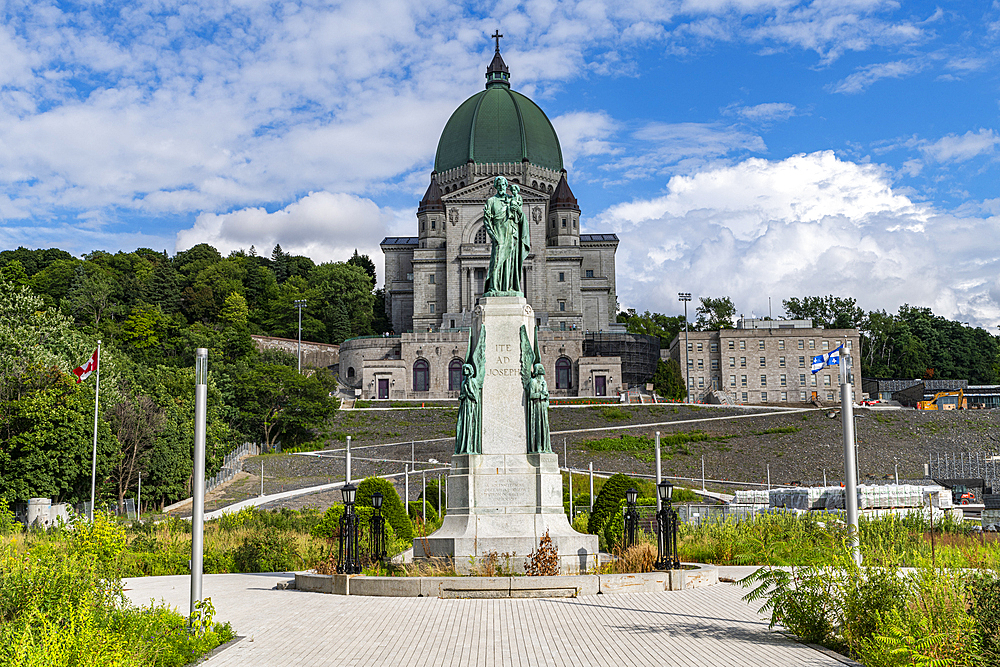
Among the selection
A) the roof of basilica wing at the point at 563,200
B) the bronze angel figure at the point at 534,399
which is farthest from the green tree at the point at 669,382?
the bronze angel figure at the point at 534,399

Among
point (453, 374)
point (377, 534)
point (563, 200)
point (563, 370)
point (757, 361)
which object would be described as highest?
point (563, 200)

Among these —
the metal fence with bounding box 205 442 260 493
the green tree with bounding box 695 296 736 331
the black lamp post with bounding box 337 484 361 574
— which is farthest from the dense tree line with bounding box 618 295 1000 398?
the black lamp post with bounding box 337 484 361 574

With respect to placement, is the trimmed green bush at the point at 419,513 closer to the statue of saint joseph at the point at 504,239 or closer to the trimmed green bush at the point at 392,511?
the trimmed green bush at the point at 392,511

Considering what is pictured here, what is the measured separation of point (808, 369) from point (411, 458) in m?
47.7

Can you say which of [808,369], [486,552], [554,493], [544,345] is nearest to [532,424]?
[554,493]

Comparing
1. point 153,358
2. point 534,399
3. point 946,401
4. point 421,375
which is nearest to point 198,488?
point 534,399

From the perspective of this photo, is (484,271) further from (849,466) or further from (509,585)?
(849,466)

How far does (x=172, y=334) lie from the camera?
93.7m

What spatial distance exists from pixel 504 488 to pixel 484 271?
78613 millimetres

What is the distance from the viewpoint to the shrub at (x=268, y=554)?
22.1m

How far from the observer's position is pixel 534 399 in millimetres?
18609

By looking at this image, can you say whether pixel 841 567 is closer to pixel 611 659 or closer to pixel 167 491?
pixel 611 659

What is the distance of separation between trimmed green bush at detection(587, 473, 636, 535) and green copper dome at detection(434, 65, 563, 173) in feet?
265

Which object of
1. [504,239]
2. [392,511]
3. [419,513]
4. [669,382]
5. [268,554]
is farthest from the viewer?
[669,382]
